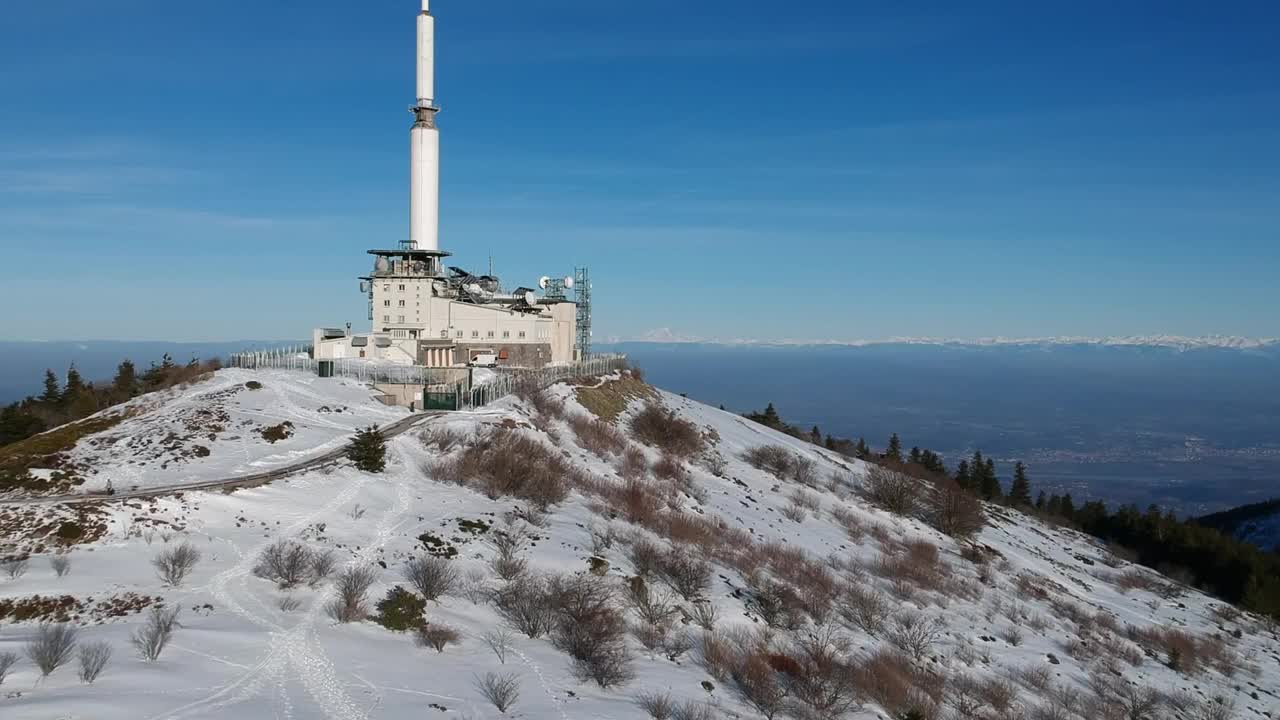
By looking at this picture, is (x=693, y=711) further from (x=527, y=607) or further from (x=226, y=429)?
(x=226, y=429)

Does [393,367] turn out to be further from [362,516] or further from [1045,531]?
[1045,531]

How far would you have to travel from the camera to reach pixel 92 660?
12.4 metres

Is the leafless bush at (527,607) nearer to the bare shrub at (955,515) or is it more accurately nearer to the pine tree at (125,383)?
the bare shrub at (955,515)

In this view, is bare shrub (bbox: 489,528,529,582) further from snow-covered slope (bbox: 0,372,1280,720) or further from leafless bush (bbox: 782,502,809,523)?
leafless bush (bbox: 782,502,809,523)

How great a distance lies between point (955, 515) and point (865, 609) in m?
23.9

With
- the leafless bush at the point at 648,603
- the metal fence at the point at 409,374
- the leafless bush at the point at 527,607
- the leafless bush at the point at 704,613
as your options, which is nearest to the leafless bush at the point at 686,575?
the leafless bush at the point at 704,613

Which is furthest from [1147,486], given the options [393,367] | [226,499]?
[226,499]

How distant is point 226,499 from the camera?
2134 centimetres

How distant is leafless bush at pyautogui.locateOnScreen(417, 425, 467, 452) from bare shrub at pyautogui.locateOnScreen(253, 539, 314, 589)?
39.5ft

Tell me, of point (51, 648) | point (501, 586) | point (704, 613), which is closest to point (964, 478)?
point (704, 613)

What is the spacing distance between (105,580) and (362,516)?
275 inches

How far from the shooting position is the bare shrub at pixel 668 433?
47.6 m

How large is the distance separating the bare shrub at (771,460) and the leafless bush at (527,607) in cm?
3355

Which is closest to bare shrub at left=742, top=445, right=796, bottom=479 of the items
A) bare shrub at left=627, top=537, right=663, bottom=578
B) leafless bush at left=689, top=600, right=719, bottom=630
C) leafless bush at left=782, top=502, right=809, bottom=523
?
leafless bush at left=782, top=502, right=809, bottom=523
